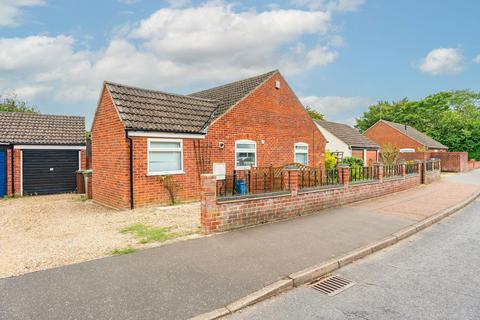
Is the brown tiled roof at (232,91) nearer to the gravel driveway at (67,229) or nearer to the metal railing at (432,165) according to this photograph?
the gravel driveway at (67,229)

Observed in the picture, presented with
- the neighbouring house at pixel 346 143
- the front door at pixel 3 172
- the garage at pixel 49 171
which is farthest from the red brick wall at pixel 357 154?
the front door at pixel 3 172

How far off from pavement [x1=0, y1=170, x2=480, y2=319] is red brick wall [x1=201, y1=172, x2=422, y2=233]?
324 millimetres

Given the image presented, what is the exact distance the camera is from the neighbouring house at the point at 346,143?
24406mm

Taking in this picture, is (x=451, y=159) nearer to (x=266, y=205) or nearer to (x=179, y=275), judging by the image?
(x=266, y=205)

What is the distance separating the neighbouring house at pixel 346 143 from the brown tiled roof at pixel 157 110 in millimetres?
13755

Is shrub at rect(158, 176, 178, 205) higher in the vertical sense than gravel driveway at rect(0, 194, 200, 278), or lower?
higher

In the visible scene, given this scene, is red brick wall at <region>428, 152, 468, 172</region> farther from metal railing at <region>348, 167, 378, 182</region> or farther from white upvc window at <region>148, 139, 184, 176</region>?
white upvc window at <region>148, 139, 184, 176</region>

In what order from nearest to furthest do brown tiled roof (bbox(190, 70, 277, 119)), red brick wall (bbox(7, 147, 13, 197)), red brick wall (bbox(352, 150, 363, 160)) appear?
brown tiled roof (bbox(190, 70, 277, 119)) < red brick wall (bbox(7, 147, 13, 197)) < red brick wall (bbox(352, 150, 363, 160))

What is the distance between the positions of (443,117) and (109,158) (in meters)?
50.4

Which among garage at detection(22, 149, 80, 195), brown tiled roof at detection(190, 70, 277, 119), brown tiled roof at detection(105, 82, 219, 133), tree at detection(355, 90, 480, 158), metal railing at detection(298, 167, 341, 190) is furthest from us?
tree at detection(355, 90, 480, 158)

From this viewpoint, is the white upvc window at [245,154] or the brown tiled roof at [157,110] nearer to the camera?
the brown tiled roof at [157,110]

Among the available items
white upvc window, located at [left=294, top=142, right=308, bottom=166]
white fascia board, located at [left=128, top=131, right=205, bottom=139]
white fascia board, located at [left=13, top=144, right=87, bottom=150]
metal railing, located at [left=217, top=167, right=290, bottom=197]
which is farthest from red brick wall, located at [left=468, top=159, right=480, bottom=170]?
white fascia board, located at [left=13, top=144, right=87, bottom=150]

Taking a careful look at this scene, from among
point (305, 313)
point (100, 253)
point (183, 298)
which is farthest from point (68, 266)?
point (305, 313)

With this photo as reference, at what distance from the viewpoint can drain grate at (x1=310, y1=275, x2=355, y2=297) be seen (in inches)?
170
